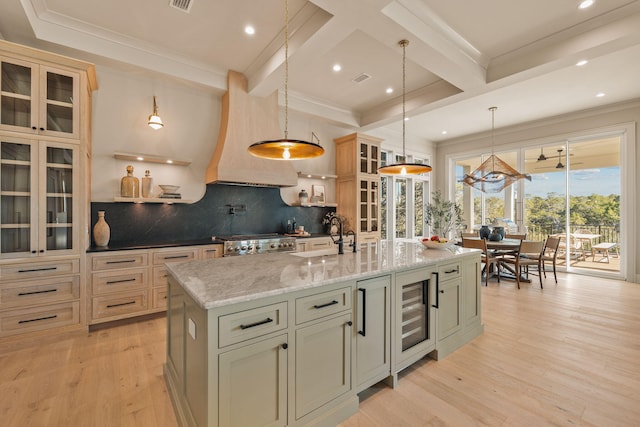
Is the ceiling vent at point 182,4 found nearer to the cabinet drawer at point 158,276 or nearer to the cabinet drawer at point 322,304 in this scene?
the cabinet drawer at point 158,276

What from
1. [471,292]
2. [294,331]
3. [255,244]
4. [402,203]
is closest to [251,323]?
[294,331]

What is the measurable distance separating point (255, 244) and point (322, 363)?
251 centimetres

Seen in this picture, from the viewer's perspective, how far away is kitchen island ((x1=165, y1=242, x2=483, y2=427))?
1356 mm

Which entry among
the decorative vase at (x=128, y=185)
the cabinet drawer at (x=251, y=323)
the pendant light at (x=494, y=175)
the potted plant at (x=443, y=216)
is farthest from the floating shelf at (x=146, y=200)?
the potted plant at (x=443, y=216)

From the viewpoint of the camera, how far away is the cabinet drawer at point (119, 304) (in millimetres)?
3050

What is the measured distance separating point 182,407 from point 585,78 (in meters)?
6.24

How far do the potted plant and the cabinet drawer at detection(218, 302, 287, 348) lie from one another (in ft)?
22.7

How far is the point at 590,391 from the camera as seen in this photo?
2.08 meters

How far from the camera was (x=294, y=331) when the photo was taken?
1556mm

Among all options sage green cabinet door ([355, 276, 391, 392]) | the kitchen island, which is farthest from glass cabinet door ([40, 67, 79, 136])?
sage green cabinet door ([355, 276, 391, 392])

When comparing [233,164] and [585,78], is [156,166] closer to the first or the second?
[233,164]

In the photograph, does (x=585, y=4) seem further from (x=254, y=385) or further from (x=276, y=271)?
(x=254, y=385)

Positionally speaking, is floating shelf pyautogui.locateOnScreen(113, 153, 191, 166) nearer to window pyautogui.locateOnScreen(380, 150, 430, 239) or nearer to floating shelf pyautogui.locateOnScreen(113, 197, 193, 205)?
floating shelf pyautogui.locateOnScreen(113, 197, 193, 205)

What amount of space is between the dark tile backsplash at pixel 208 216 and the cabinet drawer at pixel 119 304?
28.2 inches
